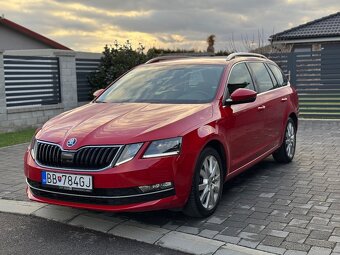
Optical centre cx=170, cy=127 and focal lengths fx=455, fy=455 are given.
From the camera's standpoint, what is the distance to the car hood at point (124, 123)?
4199 millimetres

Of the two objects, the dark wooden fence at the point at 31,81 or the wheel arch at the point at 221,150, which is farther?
the dark wooden fence at the point at 31,81

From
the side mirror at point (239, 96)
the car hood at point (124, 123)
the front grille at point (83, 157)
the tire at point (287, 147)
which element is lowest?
the tire at point (287, 147)

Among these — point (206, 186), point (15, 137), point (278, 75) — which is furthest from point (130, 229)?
point (15, 137)

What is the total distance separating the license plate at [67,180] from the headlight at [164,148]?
582 millimetres

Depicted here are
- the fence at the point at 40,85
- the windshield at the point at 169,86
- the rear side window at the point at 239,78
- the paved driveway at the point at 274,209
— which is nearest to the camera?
the paved driveway at the point at 274,209

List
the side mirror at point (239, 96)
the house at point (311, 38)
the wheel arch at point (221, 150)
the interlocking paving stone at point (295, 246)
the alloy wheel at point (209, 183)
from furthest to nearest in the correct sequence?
the house at point (311, 38)
the side mirror at point (239, 96)
the wheel arch at point (221, 150)
the alloy wheel at point (209, 183)
the interlocking paving stone at point (295, 246)

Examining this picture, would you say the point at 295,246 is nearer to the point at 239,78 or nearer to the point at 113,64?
the point at 239,78

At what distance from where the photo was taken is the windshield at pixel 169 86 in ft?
17.2

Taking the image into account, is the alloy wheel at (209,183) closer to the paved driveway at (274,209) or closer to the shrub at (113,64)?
the paved driveway at (274,209)

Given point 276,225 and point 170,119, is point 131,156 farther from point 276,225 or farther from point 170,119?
point 276,225

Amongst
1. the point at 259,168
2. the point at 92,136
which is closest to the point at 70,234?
the point at 92,136

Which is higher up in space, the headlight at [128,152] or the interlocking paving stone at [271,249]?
the headlight at [128,152]

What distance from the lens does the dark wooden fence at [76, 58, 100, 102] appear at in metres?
14.3

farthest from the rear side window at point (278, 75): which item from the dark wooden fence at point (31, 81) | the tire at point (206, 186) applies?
the dark wooden fence at point (31, 81)
